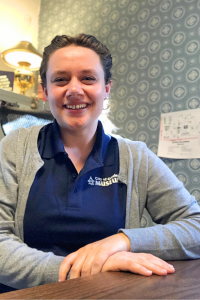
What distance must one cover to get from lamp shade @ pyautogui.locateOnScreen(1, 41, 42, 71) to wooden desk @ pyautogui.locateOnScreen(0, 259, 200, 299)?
195 centimetres

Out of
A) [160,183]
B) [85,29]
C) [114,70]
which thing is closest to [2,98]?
[114,70]

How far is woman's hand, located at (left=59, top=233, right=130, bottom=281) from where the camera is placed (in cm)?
59

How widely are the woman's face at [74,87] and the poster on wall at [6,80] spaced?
1085mm

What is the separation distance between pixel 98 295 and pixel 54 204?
50 cm

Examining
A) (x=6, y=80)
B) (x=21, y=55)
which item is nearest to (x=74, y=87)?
(x=6, y=80)

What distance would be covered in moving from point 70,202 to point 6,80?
145 centimetres

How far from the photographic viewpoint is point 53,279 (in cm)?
62

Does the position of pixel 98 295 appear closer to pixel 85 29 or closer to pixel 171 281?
pixel 171 281

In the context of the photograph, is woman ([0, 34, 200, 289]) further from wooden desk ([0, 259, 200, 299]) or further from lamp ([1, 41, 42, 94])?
lamp ([1, 41, 42, 94])

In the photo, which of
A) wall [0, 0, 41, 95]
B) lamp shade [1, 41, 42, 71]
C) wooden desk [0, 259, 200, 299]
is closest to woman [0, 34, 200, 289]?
wooden desk [0, 259, 200, 299]

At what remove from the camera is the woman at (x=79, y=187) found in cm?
73

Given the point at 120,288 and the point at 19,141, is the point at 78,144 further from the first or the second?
the point at 120,288

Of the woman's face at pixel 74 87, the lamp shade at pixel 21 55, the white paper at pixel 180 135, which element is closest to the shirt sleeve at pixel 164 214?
the woman's face at pixel 74 87

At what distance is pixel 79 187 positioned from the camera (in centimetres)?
90
